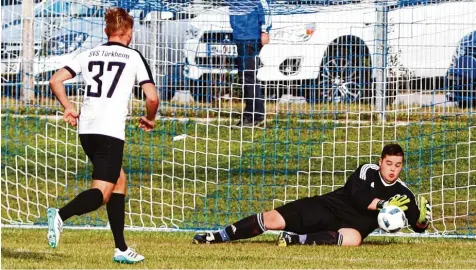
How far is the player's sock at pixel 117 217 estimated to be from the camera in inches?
342

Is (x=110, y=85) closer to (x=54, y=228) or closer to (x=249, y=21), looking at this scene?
(x=54, y=228)

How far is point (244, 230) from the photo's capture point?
10133 millimetres

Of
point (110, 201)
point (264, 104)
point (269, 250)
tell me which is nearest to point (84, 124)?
point (110, 201)

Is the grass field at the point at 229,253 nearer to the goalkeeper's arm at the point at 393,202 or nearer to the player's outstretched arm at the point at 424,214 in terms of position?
the player's outstretched arm at the point at 424,214

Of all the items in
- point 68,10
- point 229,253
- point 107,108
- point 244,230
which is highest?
point 68,10

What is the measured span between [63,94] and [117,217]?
91cm

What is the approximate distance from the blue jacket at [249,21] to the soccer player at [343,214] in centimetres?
243

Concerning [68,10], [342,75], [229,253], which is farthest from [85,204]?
[68,10]

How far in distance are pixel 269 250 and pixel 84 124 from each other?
75.2 inches

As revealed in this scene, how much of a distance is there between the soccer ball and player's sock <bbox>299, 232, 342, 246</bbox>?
16.6 inches

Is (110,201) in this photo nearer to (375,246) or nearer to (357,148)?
(375,246)

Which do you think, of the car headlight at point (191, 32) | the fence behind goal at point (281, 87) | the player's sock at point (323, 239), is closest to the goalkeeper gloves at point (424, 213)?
the player's sock at point (323, 239)

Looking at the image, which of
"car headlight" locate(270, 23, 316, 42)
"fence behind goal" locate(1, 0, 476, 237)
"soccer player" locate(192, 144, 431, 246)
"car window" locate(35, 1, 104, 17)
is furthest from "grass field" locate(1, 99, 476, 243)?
"soccer player" locate(192, 144, 431, 246)

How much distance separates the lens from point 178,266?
8.61 meters
